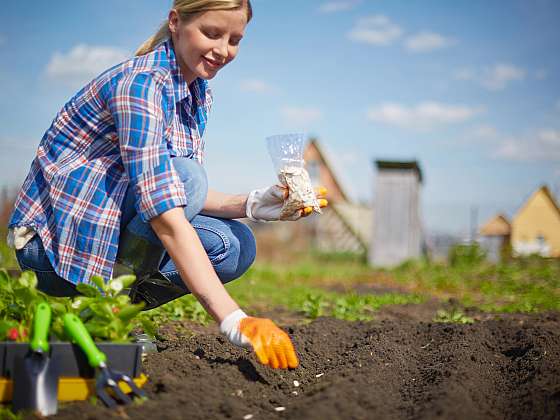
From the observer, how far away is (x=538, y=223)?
11.5 metres

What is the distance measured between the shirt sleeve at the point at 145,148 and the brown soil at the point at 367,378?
559 millimetres

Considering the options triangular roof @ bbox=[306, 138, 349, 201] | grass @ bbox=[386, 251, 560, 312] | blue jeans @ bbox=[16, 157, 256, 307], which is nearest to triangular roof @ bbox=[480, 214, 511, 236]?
grass @ bbox=[386, 251, 560, 312]

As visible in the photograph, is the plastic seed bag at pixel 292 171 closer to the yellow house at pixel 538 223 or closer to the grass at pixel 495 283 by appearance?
the grass at pixel 495 283

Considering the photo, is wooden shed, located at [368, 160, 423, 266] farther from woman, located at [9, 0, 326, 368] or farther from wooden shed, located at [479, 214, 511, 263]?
woman, located at [9, 0, 326, 368]

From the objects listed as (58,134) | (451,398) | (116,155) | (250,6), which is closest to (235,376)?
(451,398)

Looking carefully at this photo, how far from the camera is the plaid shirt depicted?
2146 mm

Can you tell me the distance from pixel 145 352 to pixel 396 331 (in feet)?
4.74

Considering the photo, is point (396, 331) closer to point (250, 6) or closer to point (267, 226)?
point (250, 6)

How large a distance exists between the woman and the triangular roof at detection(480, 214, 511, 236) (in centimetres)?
1015

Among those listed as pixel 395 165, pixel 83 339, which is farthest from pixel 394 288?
pixel 83 339

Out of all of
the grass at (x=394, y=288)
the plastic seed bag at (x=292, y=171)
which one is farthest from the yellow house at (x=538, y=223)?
the plastic seed bag at (x=292, y=171)

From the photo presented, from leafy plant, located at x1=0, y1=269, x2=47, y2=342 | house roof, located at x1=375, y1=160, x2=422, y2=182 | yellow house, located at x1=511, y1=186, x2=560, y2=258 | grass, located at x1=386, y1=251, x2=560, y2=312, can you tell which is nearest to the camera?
leafy plant, located at x1=0, y1=269, x2=47, y2=342

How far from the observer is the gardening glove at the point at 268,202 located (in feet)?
8.83

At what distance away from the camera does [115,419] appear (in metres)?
1.70
